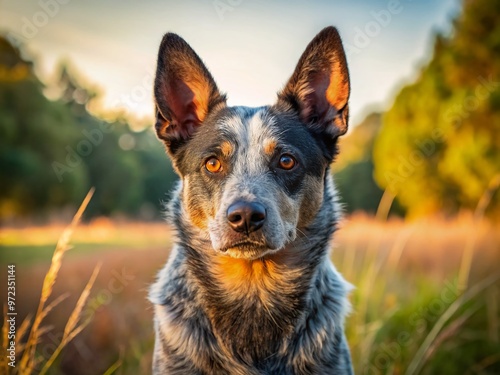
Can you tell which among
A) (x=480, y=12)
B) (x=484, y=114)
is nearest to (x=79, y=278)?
(x=484, y=114)

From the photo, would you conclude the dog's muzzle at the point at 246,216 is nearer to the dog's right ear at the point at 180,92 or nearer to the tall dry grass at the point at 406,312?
the dog's right ear at the point at 180,92

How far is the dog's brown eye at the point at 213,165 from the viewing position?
3.06 metres

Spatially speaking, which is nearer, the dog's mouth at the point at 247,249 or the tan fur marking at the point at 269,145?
the dog's mouth at the point at 247,249

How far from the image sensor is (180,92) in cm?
334

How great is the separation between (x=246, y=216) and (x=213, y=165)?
0.59m

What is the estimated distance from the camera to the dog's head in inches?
109

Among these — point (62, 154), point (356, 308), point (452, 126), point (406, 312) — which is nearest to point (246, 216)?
point (356, 308)

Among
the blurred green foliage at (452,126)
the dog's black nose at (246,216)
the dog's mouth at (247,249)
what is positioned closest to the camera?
the dog's black nose at (246,216)

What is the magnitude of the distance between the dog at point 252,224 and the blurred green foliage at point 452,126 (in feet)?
38.2

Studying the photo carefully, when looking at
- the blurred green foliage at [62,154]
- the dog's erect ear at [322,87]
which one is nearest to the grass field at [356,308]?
the dog's erect ear at [322,87]

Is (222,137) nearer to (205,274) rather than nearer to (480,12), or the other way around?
(205,274)

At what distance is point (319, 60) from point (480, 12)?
16788mm

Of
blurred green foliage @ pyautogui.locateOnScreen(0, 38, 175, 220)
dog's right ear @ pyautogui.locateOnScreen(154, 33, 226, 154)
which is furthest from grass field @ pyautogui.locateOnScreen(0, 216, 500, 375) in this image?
blurred green foliage @ pyautogui.locateOnScreen(0, 38, 175, 220)

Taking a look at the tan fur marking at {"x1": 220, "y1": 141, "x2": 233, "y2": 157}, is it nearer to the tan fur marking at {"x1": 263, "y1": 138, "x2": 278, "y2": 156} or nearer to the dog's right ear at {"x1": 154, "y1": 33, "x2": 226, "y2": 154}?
the tan fur marking at {"x1": 263, "y1": 138, "x2": 278, "y2": 156}
